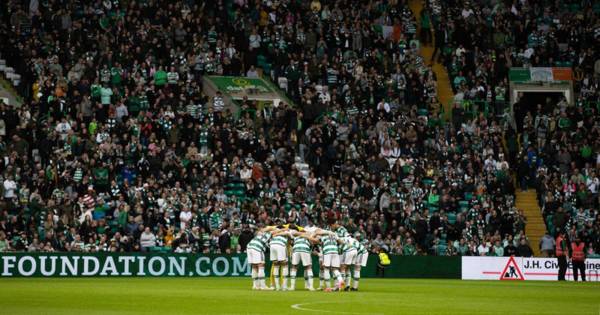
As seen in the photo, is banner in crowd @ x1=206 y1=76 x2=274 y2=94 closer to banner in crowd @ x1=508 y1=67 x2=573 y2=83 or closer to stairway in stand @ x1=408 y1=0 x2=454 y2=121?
stairway in stand @ x1=408 y1=0 x2=454 y2=121

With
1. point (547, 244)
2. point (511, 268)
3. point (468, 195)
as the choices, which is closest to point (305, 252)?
point (511, 268)

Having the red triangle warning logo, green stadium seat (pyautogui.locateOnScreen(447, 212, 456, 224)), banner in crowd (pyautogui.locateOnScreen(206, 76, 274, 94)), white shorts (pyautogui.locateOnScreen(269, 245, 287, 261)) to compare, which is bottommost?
the red triangle warning logo

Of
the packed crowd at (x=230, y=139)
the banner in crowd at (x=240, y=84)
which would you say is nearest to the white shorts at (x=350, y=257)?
the packed crowd at (x=230, y=139)

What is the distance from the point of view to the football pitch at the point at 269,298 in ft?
87.2

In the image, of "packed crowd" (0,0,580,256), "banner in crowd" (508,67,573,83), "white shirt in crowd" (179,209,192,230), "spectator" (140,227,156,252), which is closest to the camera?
"spectator" (140,227,156,252)

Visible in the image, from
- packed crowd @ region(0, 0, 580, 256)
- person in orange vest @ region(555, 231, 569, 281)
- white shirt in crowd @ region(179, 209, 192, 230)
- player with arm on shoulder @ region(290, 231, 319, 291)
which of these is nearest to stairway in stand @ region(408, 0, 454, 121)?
packed crowd @ region(0, 0, 580, 256)

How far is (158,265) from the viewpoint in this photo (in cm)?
4569

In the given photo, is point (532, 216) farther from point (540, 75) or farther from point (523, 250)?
point (540, 75)

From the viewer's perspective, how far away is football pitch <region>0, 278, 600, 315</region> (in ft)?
87.2

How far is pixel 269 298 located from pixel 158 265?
15.7 m

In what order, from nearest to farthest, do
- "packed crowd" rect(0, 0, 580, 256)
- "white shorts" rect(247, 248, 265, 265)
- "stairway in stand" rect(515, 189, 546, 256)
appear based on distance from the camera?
"white shorts" rect(247, 248, 265, 265), "packed crowd" rect(0, 0, 580, 256), "stairway in stand" rect(515, 189, 546, 256)

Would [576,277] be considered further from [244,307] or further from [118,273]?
[244,307]

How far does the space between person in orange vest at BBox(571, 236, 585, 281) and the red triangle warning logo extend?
8.38 ft

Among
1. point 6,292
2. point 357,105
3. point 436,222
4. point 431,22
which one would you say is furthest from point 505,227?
point 6,292
